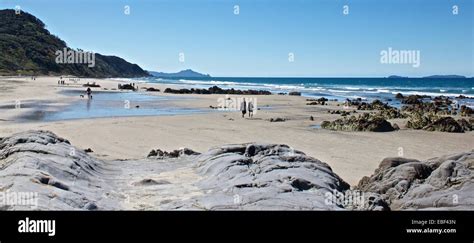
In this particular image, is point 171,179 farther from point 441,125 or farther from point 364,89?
point 364,89

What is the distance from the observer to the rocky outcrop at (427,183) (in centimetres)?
704

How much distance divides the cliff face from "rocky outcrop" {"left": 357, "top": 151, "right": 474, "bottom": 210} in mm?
89147

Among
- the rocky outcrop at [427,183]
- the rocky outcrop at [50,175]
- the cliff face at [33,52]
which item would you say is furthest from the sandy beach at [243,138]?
the cliff face at [33,52]

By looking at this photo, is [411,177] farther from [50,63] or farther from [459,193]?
[50,63]

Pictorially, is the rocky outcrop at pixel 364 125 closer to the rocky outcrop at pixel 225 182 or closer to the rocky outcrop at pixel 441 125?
the rocky outcrop at pixel 441 125

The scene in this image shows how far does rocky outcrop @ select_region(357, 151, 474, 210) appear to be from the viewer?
704cm

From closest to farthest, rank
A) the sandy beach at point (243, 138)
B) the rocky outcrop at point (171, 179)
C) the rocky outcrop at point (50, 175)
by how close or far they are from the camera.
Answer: the rocky outcrop at point (50, 175), the rocky outcrop at point (171, 179), the sandy beach at point (243, 138)

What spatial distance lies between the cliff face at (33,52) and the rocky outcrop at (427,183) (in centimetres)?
8915

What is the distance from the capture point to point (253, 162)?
9.78 m
